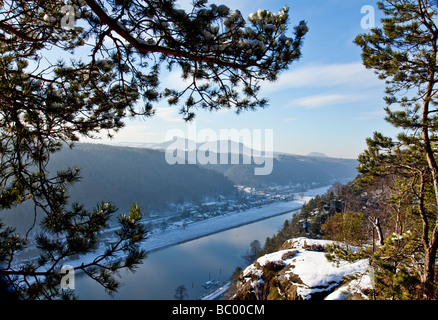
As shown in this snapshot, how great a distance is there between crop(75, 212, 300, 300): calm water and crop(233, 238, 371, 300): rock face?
939cm

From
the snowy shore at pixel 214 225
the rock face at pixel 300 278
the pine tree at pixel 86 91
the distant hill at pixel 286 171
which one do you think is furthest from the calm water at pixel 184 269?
the distant hill at pixel 286 171

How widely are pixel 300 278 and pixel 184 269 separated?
62.5 ft

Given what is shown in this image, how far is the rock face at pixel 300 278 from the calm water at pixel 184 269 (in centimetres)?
939

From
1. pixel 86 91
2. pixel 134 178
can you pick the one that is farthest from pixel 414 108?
pixel 134 178

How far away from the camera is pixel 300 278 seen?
637 centimetres

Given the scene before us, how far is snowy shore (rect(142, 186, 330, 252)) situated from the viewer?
30.2 metres

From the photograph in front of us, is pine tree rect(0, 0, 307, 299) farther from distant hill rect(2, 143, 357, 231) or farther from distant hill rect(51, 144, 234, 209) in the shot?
distant hill rect(51, 144, 234, 209)

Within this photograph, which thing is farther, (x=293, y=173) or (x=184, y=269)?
(x=293, y=173)

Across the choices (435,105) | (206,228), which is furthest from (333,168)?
(435,105)

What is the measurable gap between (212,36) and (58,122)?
67.7 inches

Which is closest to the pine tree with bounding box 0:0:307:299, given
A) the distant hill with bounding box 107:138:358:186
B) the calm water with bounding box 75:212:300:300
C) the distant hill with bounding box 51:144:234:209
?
the calm water with bounding box 75:212:300:300

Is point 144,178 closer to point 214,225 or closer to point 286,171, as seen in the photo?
point 214,225

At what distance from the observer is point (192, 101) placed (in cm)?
256

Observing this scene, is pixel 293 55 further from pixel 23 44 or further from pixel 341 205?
pixel 341 205
